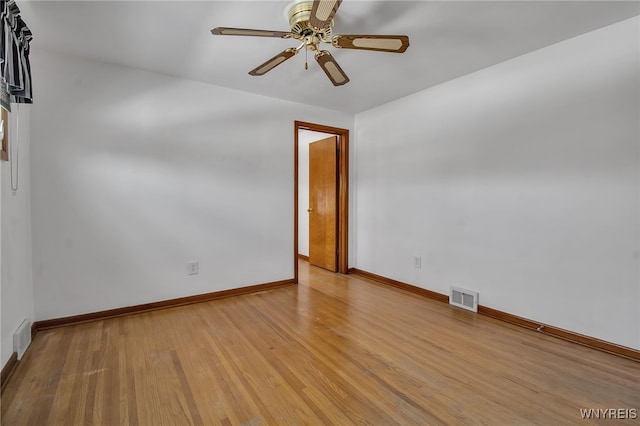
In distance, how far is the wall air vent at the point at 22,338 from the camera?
2.03 m

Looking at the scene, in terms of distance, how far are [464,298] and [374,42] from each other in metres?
2.59

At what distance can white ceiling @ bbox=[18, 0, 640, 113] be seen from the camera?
194 cm

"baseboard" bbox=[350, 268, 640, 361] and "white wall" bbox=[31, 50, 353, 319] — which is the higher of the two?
"white wall" bbox=[31, 50, 353, 319]

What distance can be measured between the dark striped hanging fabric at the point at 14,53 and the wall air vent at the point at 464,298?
3893 millimetres

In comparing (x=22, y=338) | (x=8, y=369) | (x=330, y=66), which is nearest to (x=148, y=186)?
(x=22, y=338)

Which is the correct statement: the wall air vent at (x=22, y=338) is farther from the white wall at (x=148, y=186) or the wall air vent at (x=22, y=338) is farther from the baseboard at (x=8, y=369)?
the white wall at (x=148, y=186)

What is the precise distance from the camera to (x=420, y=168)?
357 cm

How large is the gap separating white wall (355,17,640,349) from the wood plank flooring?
0.43 metres

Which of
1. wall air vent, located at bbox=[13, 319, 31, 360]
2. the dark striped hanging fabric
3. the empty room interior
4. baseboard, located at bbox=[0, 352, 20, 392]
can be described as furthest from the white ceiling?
baseboard, located at bbox=[0, 352, 20, 392]

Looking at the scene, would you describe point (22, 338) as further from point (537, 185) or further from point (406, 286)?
point (537, 185)

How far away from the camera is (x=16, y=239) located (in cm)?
216

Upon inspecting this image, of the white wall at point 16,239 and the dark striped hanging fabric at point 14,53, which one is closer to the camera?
the dark striped hanging fabric at point 14,53

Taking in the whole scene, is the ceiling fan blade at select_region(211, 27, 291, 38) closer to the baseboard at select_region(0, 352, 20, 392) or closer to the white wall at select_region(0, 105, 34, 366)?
the white wall at select_region(0, 105, 34, 366)

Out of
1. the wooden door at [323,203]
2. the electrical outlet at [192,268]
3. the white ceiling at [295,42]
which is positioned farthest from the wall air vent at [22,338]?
the wooden door at [323,203]
